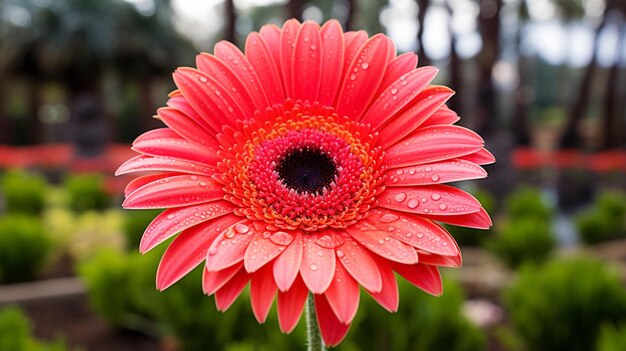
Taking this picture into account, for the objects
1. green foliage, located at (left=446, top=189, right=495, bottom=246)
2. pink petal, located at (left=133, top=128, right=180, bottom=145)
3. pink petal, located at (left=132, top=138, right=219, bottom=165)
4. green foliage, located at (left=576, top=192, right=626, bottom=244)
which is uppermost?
pink petal, located at (left=133, top=128, right=180, bottom=145)

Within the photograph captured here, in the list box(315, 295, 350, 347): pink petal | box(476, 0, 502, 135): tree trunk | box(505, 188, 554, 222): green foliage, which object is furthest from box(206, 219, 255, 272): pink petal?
box(476, 0, 502, 135): tree trunk

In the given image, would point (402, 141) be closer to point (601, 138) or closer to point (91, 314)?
point (91, 314)

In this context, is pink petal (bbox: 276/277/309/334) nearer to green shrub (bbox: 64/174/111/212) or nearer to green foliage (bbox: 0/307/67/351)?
green foliage (bbox: 0/307/67/351)

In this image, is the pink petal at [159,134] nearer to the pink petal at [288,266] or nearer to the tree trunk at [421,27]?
the pink petal at [288,266]

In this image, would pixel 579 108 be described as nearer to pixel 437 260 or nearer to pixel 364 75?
pixel 364 75

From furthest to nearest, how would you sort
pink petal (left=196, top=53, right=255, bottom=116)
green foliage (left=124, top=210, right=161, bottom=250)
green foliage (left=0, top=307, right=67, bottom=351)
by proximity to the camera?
1. green foliage (left=124, top=210, right=161, bottom=250)
2. green foliage (left=0, top=307, right=67, bottom=351)
3. pink petal (left=196, top=53, right=255, bottom=116)

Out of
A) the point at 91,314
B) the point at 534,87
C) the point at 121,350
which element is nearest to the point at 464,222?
the point at 121,350

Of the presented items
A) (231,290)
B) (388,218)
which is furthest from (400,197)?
(231,290)
